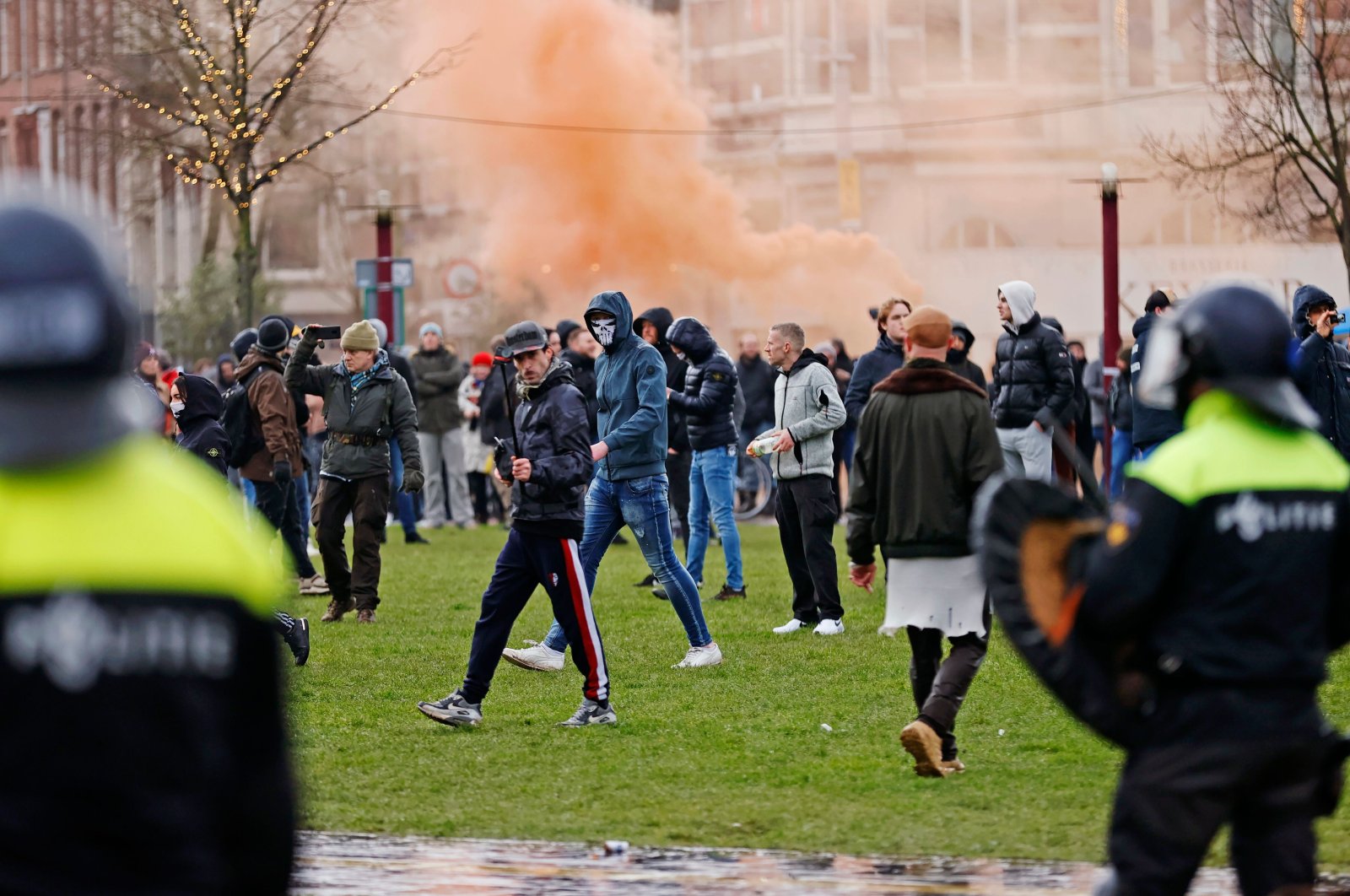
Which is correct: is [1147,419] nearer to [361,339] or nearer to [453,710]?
[361,339]

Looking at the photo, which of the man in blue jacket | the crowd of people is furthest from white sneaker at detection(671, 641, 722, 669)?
the crowd of people

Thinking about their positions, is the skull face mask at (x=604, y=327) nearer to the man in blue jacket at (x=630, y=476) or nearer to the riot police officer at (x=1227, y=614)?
the man in blue jacket at (x=630, y=476)

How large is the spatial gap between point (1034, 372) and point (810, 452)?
1637 millimetres

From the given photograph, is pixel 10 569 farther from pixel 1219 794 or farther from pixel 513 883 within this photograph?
pixel 513 883

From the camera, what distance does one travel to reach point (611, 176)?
3319 cm

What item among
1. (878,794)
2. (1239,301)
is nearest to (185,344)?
(878,794)

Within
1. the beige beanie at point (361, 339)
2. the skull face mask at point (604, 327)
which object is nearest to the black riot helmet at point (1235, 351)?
the skull face mask at point (604, 327)

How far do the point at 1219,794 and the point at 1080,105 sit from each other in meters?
37.9

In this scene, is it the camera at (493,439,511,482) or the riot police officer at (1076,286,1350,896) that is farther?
the camera at (493,439,511,482)

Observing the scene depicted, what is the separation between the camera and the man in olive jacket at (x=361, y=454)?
39.5ft

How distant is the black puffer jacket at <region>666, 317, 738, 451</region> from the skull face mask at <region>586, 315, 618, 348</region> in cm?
241

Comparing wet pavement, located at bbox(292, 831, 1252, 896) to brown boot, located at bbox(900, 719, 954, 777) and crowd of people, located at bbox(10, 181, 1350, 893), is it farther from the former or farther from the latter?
crowd of people, located at bbox(10, 181, 1350, 893)

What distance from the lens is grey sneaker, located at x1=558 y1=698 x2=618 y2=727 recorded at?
838cm

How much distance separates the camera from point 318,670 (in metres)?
10.2
